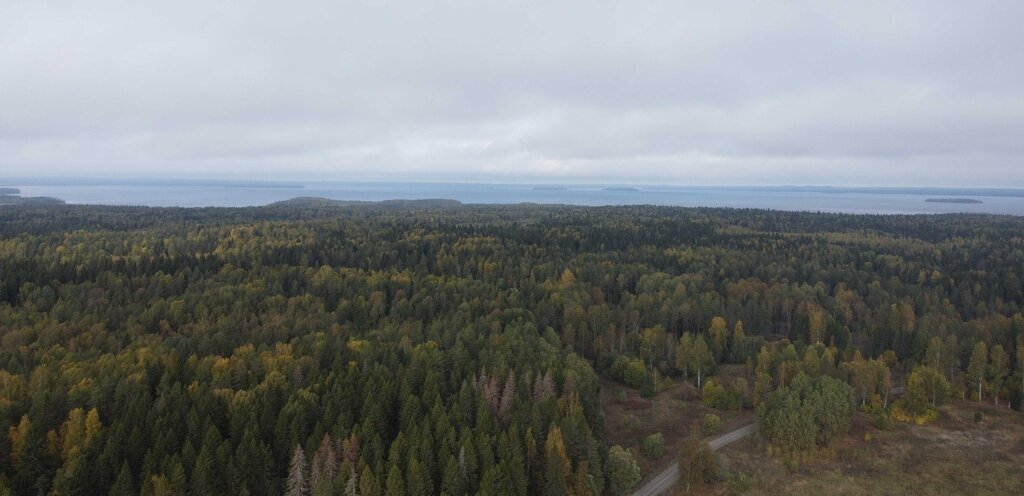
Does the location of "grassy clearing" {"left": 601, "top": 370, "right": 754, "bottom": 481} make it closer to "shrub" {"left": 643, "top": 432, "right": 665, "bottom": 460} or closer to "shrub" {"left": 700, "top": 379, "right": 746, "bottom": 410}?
"shrub" {"left": 643, "top": 432, "right": 665, "bottom": 460}

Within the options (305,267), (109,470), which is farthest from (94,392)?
(305,267)

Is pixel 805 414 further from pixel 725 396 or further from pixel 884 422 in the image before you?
pixel 884 422

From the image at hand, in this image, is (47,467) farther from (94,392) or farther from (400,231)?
(400,231)

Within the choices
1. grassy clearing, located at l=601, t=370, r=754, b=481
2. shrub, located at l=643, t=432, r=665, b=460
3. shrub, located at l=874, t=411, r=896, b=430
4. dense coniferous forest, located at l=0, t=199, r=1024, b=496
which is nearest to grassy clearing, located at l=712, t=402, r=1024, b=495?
shrub, located at l=874, t=411, r=896, b=430

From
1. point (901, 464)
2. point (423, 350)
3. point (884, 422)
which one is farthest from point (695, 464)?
point (423, 350)

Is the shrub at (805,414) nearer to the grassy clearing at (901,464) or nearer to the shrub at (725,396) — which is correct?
the grassy clearing at (901,464)

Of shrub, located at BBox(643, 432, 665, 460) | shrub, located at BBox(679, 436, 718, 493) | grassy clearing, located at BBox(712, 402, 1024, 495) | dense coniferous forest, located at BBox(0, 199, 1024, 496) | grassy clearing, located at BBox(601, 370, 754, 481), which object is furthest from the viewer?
grassy clearing, located at BBox(601, 370, 754, 481)
